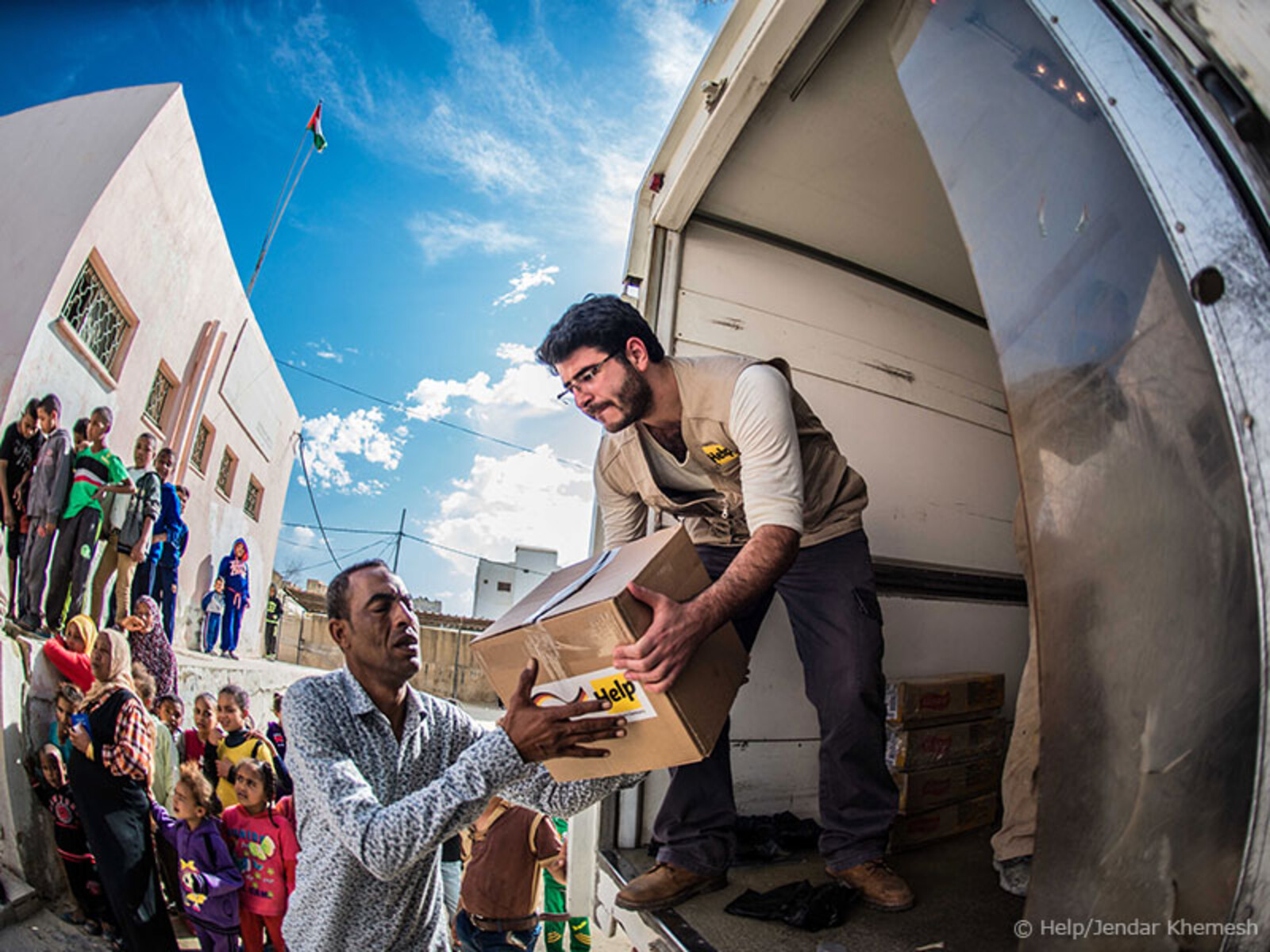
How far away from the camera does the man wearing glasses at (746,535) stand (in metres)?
1.44

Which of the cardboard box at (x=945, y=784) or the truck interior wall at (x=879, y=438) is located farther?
the truck interior wall at (x=879, y=438)

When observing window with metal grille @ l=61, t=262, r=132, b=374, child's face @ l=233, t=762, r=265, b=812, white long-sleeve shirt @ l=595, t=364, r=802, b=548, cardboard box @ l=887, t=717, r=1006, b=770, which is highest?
window with metal grille @ l=61, t=262, r=132, b=374

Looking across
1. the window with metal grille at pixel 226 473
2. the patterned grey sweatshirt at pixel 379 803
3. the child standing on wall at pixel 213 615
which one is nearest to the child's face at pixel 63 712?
the child standing on wall at pixel 213 615

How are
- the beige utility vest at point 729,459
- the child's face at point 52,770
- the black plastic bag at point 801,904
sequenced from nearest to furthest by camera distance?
the black plastic bag at point 801,904 < the beige utility vest at point 729,459 < the child's face at point 52,770

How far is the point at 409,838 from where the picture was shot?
43.3 inches

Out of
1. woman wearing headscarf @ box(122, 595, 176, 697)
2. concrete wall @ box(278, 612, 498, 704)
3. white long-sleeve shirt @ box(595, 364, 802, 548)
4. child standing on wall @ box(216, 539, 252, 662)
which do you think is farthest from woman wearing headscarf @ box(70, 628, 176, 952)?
concrete wall @ box(278, 612, 498, 704)

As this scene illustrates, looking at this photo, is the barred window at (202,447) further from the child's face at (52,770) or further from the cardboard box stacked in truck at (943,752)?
the cardboard box stacked in truck at (943,752)

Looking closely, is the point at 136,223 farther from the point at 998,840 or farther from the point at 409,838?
the point at 998,840

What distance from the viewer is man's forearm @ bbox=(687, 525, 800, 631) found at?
120 centimetres

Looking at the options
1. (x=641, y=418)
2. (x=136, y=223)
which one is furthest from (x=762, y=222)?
(x=136, y=223)

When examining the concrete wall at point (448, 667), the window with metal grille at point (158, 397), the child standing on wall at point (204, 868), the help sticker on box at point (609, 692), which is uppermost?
the window with metal grille at point (158, 397)

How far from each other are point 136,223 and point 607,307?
5.13 m

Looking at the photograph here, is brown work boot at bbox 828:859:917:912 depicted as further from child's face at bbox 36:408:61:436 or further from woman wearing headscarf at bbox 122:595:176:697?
child's face at bbox 36:408:61:436

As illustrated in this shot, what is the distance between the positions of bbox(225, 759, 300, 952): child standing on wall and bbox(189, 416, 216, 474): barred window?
3.75 m
